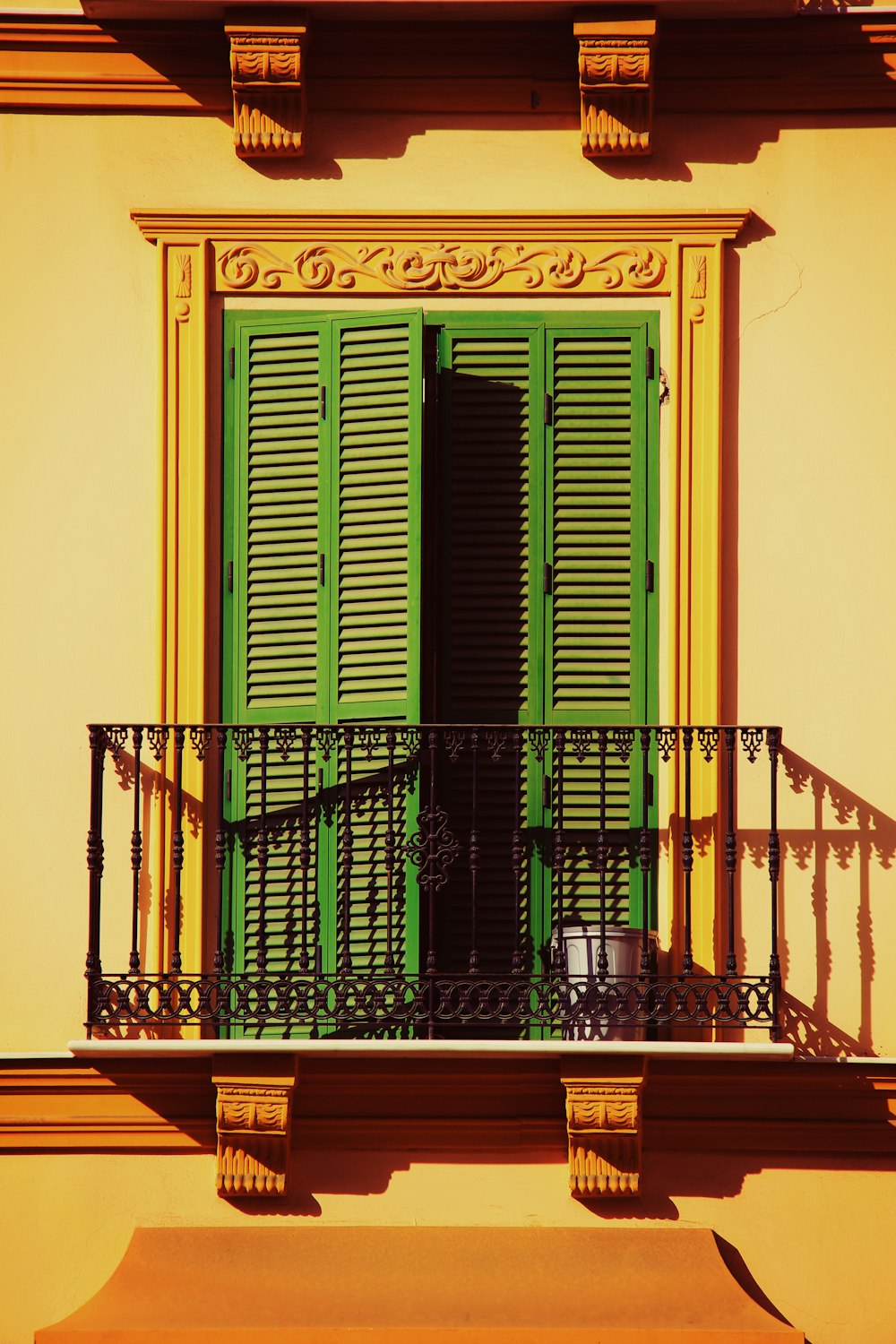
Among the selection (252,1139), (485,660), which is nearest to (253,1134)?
(252,1139)

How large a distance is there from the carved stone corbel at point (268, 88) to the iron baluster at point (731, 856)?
9.81 ft

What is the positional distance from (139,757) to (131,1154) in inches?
59.5

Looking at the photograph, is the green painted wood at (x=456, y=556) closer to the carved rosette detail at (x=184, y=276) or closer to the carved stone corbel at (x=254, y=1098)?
the carved rosette detail at (x=184, y=276)

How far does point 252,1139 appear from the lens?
819 cm

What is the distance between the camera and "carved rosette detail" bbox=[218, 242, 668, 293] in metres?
8.88

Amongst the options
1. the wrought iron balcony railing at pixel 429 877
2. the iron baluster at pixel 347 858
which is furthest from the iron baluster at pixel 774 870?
the iron baluster at pixel 347 858

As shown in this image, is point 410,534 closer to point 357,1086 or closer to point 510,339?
point 510,339

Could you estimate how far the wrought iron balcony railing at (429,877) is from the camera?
817 centimetres

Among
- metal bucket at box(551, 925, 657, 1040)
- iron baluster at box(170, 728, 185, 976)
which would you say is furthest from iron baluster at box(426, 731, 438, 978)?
iron baluster at box(170, 728, 185, 976)

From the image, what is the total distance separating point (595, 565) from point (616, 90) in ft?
6.28

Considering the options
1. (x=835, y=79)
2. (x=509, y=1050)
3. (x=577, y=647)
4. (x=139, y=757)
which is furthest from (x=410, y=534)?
(x=835, y=79)

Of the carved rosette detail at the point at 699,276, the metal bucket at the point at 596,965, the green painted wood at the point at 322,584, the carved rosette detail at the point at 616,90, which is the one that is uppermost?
the carved rosette detail at the point at 616,90

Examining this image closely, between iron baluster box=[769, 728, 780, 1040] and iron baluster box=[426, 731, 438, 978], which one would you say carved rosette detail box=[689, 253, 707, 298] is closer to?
iron baluster box=[769, 728, 780, 1040]

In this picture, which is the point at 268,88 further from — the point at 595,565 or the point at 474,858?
the point at 474,858
